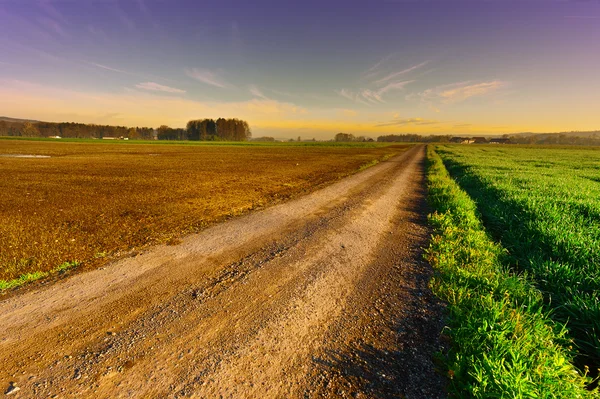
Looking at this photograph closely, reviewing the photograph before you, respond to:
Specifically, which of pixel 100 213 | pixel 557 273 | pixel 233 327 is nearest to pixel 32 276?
pixel 233 327

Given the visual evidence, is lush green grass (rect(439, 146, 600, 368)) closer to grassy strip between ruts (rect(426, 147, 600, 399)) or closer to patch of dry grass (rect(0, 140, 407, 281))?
grassy strip between ruts (rect(426, 147, 600, 399))

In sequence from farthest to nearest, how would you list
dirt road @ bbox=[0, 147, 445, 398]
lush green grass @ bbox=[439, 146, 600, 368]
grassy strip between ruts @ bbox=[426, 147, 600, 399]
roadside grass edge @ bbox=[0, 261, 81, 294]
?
roadside grass edge @ bbox=[0, 261, 81, 294]
lush green grass @ bbox=[439, 146, 600, 368]
dirt road @ bbox=[0, 147, 445, 398]
grassy strip between ruts @ bbox=[426, 147, 600, 399]

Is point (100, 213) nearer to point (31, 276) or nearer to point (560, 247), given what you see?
point (31, 276)

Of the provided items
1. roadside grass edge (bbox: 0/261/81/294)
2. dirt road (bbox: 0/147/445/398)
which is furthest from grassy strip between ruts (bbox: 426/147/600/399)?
roadside grass edge (bbox: 0/261/81/294)

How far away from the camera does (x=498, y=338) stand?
3.28 m

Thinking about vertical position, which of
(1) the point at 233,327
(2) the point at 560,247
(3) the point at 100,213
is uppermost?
(2) the point at 560,247

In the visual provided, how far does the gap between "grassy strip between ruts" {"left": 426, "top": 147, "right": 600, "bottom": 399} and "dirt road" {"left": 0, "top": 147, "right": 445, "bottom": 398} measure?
1.25 ft

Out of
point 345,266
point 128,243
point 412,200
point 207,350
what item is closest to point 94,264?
point 128,243

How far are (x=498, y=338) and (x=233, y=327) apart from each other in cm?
361

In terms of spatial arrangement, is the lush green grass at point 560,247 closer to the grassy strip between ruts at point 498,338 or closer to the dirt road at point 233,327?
the grassy strip between ruts at point 498,338

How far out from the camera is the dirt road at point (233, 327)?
302cm

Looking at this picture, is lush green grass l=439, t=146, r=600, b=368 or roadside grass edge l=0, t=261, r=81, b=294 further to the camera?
roadside grass edge l=0, t=261, r=81, b=294

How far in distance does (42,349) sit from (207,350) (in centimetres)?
220

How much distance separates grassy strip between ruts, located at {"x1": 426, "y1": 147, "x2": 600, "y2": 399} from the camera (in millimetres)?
2721
